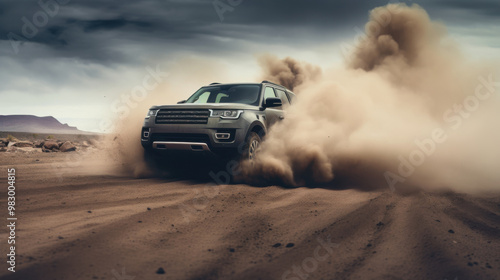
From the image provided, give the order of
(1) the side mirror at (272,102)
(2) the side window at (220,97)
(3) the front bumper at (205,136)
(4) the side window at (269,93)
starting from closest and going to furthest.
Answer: (3) the front bumper at (205,136)
(1) the side mirror at (272,102)
(4) the side window at (269,93)
(2) the side window at (220,97)

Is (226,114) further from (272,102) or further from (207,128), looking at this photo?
(272,102)

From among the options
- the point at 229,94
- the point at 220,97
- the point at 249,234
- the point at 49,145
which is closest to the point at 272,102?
the point at 229,94

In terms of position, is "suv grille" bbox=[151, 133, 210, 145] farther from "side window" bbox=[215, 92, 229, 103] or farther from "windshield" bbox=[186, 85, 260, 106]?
"side window" bbox=[215, 92, 229, 103]

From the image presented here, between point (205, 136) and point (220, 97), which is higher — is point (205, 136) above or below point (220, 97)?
below

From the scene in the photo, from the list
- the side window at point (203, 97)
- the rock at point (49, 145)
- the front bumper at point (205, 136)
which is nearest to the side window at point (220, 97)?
the side window at point (203, 97)

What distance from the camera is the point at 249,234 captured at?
4219 millimetres

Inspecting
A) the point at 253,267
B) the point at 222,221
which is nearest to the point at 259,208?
the point at 222,221

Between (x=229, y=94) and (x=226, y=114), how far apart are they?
166 cm

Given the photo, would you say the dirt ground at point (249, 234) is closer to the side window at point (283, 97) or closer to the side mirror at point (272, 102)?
the side mirror at point (272, 102)

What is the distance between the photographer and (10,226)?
172 inches

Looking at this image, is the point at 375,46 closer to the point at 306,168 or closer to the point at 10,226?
the point at 306,168

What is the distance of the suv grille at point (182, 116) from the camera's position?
23.8 ft

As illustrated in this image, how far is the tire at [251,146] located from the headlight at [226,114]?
1.53 ft

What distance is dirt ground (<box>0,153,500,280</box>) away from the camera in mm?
3273
